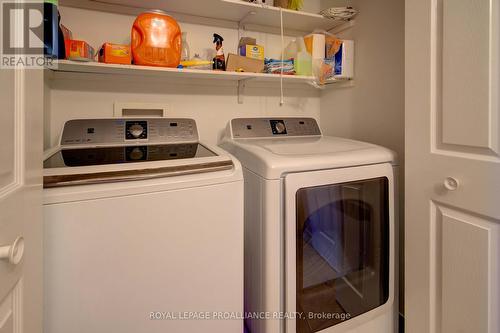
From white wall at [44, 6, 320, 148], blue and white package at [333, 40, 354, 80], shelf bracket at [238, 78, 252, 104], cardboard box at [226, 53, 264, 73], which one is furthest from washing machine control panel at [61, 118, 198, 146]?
blue and white package at [333, 40, 354, 80]

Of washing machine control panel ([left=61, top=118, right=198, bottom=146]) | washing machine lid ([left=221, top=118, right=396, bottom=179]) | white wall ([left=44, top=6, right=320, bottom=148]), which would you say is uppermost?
white wall ([left=44, top=6, right=320, bottom=148])

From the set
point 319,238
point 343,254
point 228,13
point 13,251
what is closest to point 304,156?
point 319,238

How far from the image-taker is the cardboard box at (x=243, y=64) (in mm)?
1538

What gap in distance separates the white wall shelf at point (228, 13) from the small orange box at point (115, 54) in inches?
15.6

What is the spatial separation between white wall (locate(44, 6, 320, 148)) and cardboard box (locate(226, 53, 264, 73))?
28 centimetres

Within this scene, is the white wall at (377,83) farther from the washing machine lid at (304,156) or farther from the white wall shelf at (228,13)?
the washing machine lid at (304,156)

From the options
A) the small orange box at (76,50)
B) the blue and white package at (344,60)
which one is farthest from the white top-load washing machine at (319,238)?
the small orange box at (76,50)

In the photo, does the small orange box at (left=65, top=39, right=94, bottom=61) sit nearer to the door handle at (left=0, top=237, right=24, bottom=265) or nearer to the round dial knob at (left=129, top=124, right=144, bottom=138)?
the round dial knob at (left=129, top=124, right=144, bottom=138)

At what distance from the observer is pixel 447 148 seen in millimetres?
1001

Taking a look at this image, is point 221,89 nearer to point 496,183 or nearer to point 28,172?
point 28,172

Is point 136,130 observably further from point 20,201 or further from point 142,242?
point 20,201

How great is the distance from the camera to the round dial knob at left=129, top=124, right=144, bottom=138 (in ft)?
4.29

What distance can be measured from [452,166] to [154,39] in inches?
56.8

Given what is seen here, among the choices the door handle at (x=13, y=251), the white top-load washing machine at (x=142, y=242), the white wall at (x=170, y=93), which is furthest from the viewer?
Answer: the white wall at (x=170, y=93)
